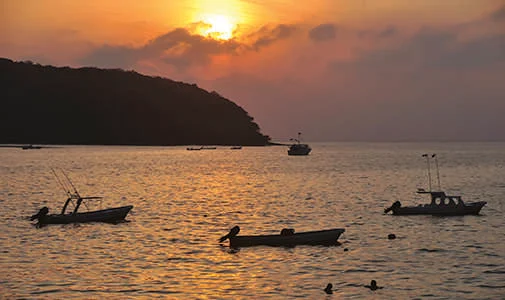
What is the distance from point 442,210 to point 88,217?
3294 centimetres

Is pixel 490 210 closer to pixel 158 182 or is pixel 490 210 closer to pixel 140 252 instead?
pixel 140 252

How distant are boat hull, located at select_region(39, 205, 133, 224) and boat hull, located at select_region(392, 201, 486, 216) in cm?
2667

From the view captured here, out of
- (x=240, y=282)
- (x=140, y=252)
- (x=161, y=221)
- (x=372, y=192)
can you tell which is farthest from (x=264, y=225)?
(x=372, y=192)

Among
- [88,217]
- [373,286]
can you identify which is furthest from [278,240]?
[88,217]

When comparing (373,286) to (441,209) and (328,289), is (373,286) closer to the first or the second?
(328,289)

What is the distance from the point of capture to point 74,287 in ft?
112

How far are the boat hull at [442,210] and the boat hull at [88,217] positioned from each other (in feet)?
87.5

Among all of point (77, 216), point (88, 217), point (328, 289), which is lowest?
point (328, 289)

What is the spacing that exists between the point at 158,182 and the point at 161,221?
63.5 metres

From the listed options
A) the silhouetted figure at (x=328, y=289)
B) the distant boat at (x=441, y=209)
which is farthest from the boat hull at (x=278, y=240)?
the distant boat at (x=441, y=209)

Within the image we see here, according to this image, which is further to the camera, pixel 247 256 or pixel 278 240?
pixel 278 240

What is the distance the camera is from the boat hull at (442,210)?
2485 inches

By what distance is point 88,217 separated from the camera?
58594 mm

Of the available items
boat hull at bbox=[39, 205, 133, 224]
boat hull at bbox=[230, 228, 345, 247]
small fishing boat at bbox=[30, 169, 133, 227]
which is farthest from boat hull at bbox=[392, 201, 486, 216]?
small fishing boat at bbox=[30, 169, 133, 227]
